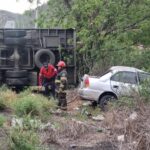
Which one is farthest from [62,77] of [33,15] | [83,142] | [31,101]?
[33,15]

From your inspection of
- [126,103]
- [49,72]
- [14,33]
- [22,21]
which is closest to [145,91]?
[126,103]

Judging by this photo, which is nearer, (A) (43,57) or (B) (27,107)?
(B) (27,107)

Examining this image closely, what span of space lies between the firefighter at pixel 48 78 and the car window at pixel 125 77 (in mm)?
2388

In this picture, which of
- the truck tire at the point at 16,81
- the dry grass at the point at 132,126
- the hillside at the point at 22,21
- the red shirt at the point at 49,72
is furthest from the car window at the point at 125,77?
the hillside at the point at 22,21

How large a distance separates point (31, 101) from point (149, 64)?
9922 mm

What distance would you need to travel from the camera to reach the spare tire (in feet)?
69.4

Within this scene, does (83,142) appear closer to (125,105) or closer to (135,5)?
(125,105)

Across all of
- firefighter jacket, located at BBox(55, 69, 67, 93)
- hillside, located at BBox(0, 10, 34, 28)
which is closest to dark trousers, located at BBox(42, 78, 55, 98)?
firefighter jacket, located at BBox(55, 69, 67, 93)

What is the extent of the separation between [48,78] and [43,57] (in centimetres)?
313

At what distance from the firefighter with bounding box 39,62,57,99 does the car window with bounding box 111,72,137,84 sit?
7.83 ft

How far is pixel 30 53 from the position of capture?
21.5 m

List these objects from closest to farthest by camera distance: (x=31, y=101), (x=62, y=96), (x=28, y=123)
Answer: (x=28, y=123), (x=31, y=101), (x=62, y=96)

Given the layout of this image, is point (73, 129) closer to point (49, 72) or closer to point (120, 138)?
point (120, 138)

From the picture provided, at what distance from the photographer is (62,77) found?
→ 16984mm
